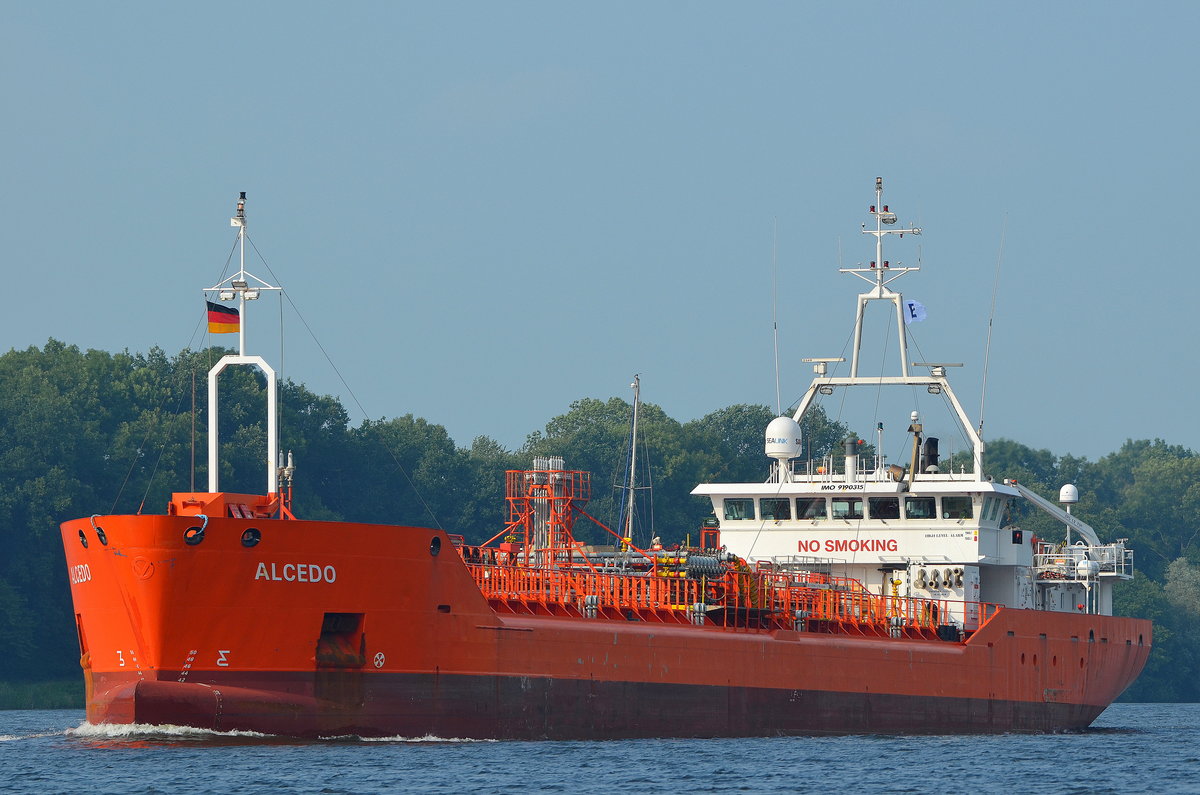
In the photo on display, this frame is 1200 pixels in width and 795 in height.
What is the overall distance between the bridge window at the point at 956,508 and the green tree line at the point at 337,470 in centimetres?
1331

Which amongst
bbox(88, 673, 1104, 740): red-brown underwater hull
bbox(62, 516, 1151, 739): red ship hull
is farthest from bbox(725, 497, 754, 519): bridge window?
bbox(88, 673, 1104, 740): red-brown underwater hull

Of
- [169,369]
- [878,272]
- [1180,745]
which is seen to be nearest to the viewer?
[1180,745]

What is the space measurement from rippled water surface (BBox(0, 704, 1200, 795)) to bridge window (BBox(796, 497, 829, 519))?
307 inches

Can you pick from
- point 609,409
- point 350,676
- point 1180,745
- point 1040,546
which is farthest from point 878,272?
point 609,409

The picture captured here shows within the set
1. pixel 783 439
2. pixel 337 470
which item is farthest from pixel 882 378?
pixel 337 470

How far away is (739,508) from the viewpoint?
46.9m

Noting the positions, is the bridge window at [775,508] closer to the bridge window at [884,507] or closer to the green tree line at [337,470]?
the bridge window at [884,507]

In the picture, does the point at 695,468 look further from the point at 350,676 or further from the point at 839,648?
the point at 350,676

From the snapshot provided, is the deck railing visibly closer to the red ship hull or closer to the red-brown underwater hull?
the red ship hull

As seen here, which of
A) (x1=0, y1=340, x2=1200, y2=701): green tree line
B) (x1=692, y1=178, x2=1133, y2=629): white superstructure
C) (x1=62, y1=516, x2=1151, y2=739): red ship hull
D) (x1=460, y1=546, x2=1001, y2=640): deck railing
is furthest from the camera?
(x1=0, y1=340, x2=1200, y2=701): green tree line

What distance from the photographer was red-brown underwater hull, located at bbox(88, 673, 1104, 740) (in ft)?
106

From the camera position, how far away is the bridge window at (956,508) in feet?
148

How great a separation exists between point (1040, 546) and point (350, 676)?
988 inches

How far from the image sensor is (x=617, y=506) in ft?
329
